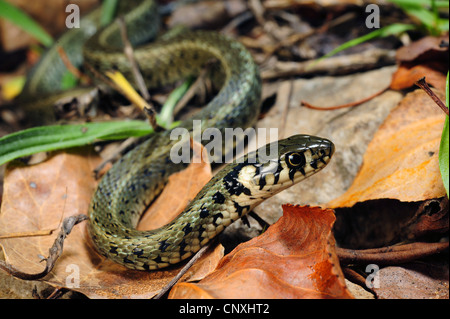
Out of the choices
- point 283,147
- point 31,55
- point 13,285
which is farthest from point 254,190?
point 31,55

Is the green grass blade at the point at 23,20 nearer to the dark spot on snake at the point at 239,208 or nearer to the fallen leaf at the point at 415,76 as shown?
the dark spot on snake at the point at 239,208

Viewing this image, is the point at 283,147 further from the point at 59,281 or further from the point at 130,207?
the point at 59,281

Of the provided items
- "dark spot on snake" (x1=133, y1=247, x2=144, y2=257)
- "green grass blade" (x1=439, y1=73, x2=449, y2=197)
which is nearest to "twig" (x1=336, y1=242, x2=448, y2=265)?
"green grass blade" (x1=439, y1=73, x2=449, y2=197)

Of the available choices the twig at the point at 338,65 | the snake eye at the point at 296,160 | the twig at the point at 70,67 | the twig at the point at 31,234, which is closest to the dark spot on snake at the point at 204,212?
the snake eye at the point at 296,160

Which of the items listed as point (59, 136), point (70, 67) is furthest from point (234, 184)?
point (70, 67)

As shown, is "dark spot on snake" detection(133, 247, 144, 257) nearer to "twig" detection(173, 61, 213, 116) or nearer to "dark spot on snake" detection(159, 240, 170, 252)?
"dark spot on snake" detection(159, 240, 170, 252)

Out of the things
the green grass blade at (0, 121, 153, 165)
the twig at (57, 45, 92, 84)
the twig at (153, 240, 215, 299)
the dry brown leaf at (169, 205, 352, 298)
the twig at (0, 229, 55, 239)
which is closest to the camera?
the dry brown leaf at (169, 205, 352, 298)
